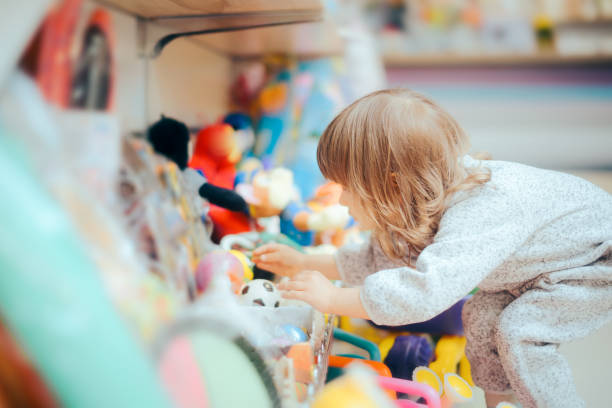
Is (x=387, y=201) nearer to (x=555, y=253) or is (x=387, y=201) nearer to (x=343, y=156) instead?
(x=343, y=156)

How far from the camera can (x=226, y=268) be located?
1.85 ft

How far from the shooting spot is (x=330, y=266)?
79 cm

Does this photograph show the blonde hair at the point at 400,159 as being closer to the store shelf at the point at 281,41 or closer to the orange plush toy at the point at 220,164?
the orange plush toy at the point at 220,164

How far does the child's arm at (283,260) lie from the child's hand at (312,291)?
13 cm

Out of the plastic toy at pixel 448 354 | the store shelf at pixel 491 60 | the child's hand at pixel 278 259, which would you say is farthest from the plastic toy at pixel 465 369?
the store shelf at pixel 491 60

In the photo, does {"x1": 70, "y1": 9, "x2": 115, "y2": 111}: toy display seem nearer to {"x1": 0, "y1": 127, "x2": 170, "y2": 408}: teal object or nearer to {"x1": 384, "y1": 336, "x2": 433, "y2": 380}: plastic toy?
{"x1": 0, "y1": 127, "x2": 170, "y2": 408}: teal object

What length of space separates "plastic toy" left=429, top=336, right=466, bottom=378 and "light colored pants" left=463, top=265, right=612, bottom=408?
108 millimetres

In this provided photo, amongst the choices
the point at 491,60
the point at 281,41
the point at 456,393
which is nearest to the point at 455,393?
the point at 456,393

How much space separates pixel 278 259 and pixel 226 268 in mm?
182

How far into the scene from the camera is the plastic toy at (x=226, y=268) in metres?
0.44

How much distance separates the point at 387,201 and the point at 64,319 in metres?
0.45

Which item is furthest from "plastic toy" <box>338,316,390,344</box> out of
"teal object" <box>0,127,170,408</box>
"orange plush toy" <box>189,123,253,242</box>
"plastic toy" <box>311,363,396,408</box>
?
"teal object" <box>0,127,170,408</box>

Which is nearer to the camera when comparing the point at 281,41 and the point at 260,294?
the point at 260,294

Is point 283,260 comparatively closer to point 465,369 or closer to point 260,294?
point 260,294
